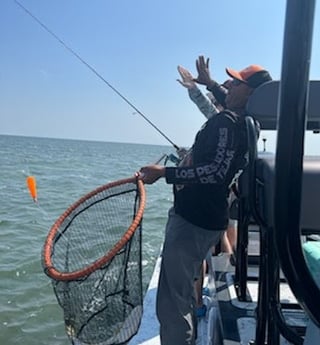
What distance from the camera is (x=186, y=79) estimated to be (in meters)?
3.76

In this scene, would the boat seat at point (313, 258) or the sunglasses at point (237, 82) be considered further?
the sunglasses at point (237, 82)

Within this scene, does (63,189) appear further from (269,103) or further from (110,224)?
(269,103)

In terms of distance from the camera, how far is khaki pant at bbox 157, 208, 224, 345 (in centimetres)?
255

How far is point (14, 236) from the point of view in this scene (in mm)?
9594

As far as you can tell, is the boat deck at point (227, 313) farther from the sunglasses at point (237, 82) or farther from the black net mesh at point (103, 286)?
the sunglasses at point (237, 82)

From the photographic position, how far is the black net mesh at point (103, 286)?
7.98 ft

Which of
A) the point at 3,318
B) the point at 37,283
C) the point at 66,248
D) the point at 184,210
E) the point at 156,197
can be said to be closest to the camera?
the point at 184,210

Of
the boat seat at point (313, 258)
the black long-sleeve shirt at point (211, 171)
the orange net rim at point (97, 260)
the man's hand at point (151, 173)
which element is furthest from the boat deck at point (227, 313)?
the boat seat at point (313, 258)

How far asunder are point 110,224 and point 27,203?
36.9 ft

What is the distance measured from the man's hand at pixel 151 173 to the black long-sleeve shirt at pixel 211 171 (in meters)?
0.07

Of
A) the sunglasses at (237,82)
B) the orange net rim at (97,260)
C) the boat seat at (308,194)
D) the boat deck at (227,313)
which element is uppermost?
the sunglasses at (237,82)

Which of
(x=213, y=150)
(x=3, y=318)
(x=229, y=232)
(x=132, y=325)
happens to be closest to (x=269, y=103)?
(x=213, y=150)

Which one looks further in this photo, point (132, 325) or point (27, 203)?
point (27, 203)

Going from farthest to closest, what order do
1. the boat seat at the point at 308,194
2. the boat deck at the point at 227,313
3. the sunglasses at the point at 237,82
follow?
the sunglasses at the point at 237,82 → the boat deck at the point at 227,313 → the boat seat at the point at 308,194
